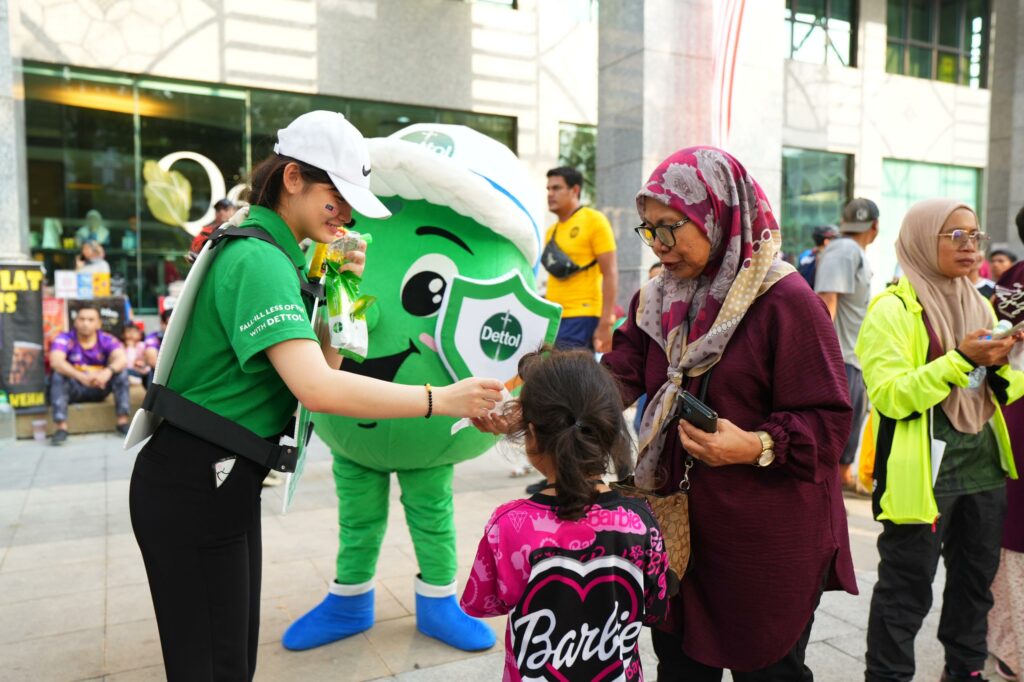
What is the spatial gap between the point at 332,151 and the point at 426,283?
113cm

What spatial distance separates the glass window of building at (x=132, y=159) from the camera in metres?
10.2

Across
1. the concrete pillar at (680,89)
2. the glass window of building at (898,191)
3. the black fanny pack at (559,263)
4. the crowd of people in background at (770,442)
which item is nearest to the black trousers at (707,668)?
the crowd of people in background at (770,442)

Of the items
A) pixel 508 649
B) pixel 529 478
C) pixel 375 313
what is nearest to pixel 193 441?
pixel 508 649

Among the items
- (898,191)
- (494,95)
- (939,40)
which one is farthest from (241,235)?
(939,40)

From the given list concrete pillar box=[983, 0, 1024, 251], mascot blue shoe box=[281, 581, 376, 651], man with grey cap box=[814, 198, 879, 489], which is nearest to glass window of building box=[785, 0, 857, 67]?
concrete pillar box=[983, 0, 1024, 251]

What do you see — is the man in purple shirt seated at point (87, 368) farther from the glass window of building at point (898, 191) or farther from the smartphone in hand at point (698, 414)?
the glass window of building at point (898, 191)

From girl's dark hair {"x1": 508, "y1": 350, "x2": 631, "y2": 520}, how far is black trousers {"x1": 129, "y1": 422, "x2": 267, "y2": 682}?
75cm

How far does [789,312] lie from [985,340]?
0.92m

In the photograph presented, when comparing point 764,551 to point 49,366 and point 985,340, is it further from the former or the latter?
point 49,366

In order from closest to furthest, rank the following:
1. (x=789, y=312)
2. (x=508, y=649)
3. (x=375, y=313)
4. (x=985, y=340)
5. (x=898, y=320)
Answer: (x=508, y=649) → (x=789, y=312) → (x=985, y=340) → (x=898, y=320) → (x=375, y=313)

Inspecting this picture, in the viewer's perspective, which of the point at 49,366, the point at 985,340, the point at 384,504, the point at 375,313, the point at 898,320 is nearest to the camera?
the point at 985,340

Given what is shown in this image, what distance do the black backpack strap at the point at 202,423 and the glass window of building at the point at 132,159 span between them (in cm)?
890

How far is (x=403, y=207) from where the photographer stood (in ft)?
9.93

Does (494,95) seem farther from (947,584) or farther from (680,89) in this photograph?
(947,584)
